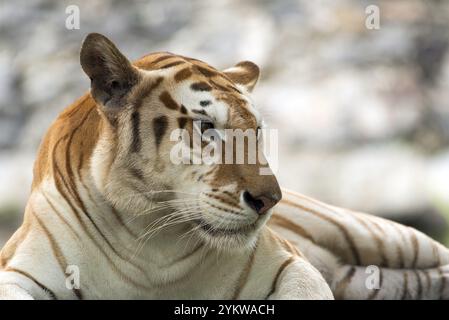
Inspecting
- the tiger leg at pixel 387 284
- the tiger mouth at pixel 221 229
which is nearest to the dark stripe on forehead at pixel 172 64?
the tiger mouth at pixel 221 229

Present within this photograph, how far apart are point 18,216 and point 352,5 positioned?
17.4 ft

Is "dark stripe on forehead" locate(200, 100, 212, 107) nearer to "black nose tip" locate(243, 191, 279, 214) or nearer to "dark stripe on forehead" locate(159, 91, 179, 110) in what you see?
"dark stripe on forehead" locate(159, 91, 179, 110)

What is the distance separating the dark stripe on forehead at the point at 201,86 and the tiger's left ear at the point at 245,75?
35 cm

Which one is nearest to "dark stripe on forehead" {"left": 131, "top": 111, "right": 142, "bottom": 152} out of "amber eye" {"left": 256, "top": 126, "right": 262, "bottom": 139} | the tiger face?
the tiger face

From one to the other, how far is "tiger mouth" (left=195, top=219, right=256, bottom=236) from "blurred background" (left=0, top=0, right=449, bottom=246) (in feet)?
16.1

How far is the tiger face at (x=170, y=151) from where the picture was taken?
8.60 feet

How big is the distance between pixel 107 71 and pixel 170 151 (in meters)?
0.32

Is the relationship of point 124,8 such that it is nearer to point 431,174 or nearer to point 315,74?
point 315,74

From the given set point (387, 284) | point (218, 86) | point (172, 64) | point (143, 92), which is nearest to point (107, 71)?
point (143, 92)

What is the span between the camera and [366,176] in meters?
8.34

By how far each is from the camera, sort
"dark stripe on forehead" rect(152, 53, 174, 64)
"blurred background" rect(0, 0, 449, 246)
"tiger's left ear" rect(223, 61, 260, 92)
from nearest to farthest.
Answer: "dark stripe on forehead" rect(152, 53, 174, 64) → "tiger's left ear" rect(223, 61, 260, 92) → "blurred background" rect(0, 0, 449, 246)

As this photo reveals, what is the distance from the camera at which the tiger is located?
2.66m

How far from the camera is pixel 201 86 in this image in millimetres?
2758

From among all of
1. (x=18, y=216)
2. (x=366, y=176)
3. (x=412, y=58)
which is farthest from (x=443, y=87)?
(x=18, y=216)
